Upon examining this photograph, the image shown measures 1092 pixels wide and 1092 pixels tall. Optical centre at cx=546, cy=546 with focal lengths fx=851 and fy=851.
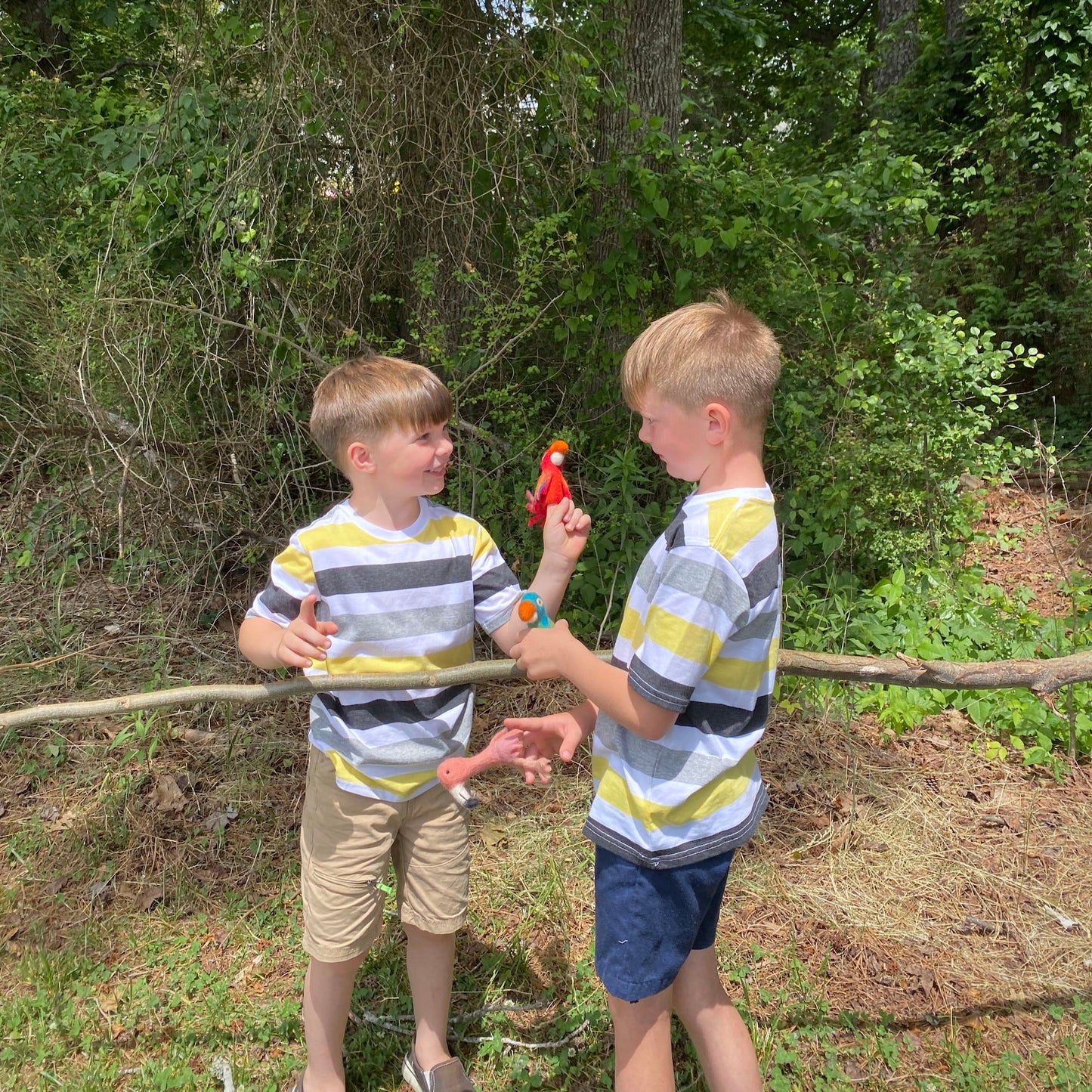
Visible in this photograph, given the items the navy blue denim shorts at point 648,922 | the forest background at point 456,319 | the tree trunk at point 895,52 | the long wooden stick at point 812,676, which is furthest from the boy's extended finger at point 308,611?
the tree trunk at point 895,52

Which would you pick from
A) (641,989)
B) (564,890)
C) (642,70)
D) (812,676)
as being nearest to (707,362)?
(812,676)

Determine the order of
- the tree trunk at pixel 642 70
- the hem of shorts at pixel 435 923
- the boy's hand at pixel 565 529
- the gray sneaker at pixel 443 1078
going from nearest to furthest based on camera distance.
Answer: the boy's hand at pixel 565 529
the hem of shorts at pixel 435 923
the gray sneaker at pixel 443 1078
the tree trunk at pixel 642 70

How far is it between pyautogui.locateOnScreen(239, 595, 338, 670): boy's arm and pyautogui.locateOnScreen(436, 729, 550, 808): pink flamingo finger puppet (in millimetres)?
364

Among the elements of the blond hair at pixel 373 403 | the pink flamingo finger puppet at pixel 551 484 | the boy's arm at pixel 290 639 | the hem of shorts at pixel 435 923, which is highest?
the blond hair at pixel 373 403

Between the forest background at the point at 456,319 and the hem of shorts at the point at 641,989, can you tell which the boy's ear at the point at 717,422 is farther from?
the forest background at the point at 456,319

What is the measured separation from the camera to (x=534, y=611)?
163cm

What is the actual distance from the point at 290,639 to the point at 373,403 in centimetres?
59

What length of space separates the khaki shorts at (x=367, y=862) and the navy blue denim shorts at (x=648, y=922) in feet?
1.95

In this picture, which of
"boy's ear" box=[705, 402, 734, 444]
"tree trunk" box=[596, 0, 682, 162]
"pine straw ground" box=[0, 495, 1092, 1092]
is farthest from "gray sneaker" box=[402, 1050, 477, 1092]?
"tree trunk" box=[596, 0, 682, 162]

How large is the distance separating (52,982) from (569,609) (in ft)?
8.51

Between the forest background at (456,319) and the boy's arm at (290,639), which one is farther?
the forest background at (456,319)

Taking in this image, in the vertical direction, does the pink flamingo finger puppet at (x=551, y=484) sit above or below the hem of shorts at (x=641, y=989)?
above

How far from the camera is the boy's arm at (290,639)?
1772 mm

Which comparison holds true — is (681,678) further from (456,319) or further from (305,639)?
(456,319)
